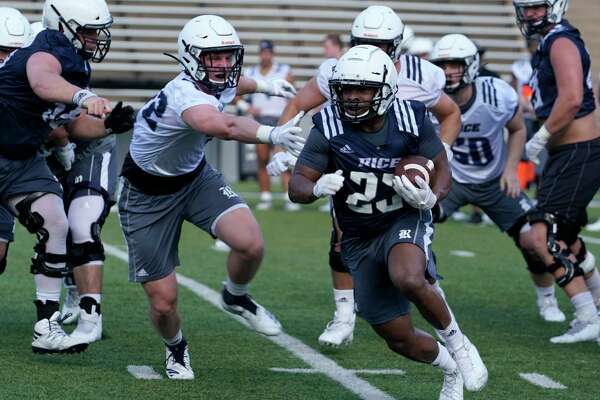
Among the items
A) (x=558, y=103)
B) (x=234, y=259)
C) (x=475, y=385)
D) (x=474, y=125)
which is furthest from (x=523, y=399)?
(x=474, y=125)

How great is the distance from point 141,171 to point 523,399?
2.00m

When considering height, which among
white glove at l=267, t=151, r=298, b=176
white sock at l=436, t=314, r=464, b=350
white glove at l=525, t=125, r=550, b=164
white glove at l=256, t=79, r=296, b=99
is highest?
white glove at l=256, t=79, r=296, b=99

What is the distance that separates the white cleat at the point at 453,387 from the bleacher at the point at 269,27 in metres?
14.4

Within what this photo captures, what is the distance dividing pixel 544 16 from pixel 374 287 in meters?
2.53

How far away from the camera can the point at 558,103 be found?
652 cm

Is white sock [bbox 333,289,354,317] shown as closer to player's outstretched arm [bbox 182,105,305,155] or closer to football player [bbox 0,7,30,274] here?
player's outstretched arm [bbox 182,105,305,155]

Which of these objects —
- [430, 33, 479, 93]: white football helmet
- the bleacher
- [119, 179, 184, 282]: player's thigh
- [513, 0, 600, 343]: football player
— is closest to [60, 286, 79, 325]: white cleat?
[119, 179, 184, 282]: player's thigh

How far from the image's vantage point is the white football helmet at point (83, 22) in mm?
5812

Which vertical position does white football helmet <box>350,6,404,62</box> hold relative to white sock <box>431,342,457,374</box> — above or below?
above

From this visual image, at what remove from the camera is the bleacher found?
19.3 m

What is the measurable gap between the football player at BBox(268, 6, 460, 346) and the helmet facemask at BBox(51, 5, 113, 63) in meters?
1.13

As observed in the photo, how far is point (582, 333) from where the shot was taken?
21.4 feet

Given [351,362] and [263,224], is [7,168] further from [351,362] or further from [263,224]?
[263,224]

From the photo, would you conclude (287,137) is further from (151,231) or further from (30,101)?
(30,101)
